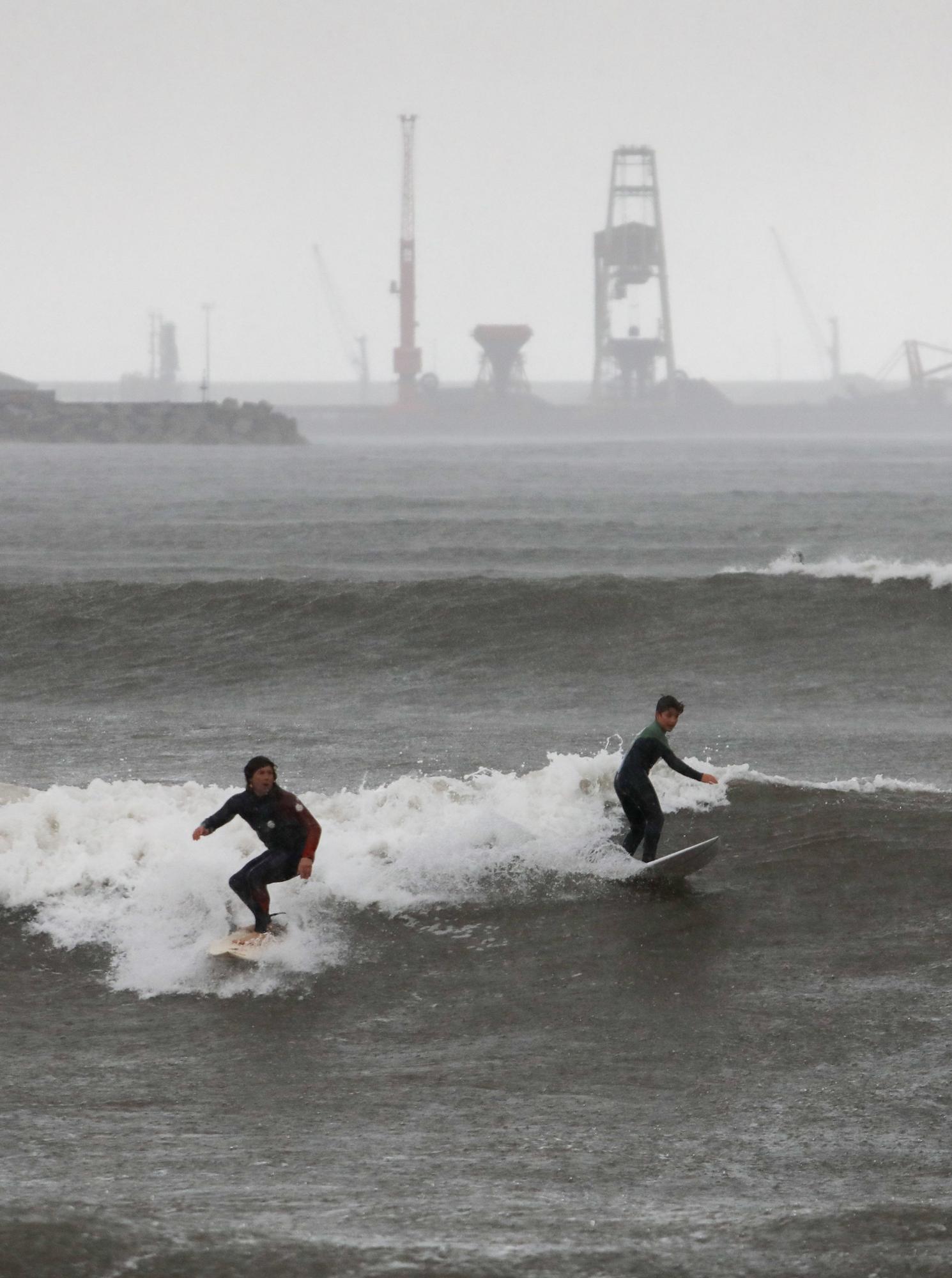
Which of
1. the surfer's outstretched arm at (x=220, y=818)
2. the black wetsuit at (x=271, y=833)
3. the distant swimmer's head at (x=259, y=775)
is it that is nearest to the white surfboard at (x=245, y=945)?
the black wetsuit at (x=271, y=833)

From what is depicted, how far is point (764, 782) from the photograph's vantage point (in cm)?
1299

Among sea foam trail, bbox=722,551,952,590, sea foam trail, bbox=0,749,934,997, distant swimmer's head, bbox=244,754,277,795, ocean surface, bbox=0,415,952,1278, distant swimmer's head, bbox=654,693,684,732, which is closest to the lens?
ocean surface, bbox=0,415,952,1278

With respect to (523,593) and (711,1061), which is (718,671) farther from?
(711,1061)

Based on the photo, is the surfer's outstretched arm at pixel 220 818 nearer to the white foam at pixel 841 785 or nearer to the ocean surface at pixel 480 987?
the ocean surface at pixel 480 987

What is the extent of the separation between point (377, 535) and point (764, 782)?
36747 millimetres

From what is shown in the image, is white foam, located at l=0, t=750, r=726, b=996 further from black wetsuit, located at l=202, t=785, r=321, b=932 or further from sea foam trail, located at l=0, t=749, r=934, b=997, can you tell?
black wetsuit, located at l=202, t=785, r=321, b=932

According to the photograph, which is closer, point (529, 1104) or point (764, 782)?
point (529, 1104)

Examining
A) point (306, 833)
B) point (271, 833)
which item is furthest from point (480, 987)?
A: point (271, 833)

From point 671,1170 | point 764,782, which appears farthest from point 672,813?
point 671,1170

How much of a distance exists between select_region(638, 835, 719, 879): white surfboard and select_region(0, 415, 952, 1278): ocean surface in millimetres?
119

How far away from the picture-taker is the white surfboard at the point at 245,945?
9242 millimetres

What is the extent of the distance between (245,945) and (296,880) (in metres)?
1.10

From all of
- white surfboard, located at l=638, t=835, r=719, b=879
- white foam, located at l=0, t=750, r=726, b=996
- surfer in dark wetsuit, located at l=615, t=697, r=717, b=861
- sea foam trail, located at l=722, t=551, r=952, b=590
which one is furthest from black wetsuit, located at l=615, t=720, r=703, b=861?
sea foam trail, located at l=722, t=551, r=952, b=590

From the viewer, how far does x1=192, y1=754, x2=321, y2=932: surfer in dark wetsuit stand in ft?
29.6
